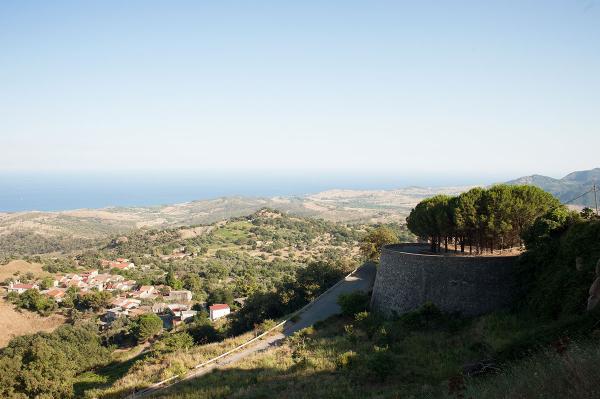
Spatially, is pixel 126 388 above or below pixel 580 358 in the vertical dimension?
below

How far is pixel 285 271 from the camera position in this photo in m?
74.4

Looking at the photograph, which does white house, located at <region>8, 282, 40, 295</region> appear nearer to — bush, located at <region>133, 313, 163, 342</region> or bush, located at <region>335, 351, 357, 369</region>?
bush, located at <region>133, 313, 163, 342</region>

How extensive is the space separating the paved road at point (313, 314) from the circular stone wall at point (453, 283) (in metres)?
6.09

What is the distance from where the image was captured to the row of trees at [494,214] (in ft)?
72.4

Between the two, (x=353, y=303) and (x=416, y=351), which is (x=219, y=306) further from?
(x=416, y=351)

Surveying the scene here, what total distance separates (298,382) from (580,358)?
403 inches

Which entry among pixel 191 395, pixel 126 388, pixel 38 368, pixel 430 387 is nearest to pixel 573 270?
pixel 430 387

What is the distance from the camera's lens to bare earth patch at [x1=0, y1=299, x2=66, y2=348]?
46.3 metres

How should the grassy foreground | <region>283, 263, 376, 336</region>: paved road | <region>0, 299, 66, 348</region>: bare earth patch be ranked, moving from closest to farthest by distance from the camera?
the grassy foreground, <region>283, 263, 376, 336</region>: paved road, <region>0, 299, 66, 348</region>: bare earth patch

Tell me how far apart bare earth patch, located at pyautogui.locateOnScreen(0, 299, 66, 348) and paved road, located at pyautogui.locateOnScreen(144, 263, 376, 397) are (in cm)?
3347

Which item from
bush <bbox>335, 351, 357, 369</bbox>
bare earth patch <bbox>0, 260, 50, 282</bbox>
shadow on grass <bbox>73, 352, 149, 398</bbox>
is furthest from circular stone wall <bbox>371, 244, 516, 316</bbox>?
bare earth patch <bbox>0, 260, 50, 282</bbox>

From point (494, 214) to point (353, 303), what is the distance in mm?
9356

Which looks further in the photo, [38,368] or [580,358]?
[38,368]

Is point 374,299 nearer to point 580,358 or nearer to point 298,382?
point 298,382
